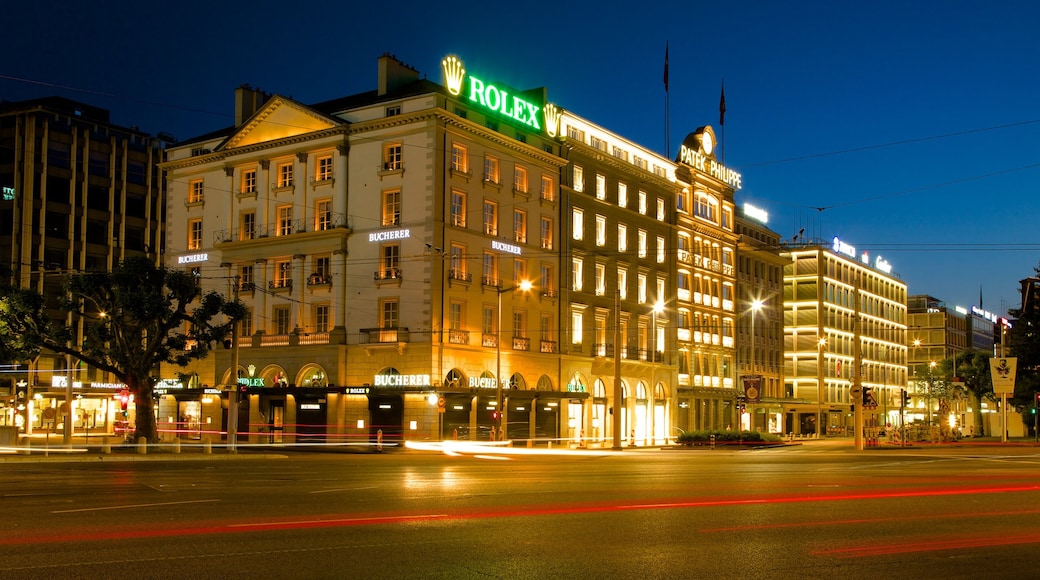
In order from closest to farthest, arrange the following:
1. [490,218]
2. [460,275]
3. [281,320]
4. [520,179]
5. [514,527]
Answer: [514,527], [460,275], [490,218], [281,320], [520,179]

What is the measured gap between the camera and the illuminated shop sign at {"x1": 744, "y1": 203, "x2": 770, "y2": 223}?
101 m

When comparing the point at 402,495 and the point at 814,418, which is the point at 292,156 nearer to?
the point at 402,495

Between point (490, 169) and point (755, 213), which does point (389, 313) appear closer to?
point (490, 169)

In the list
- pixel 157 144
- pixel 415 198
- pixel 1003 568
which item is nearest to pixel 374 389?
pixel 415 198

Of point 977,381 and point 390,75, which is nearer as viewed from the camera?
point 390,75

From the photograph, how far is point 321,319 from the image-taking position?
5975 cm

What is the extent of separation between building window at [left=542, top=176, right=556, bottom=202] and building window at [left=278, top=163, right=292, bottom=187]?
51.2ft

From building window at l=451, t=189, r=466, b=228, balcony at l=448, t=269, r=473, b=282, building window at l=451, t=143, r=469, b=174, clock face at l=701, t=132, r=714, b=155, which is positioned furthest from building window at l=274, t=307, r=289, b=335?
→ clock face at l=701, t=132, r=714, b=155

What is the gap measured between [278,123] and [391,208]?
A: 391 inches

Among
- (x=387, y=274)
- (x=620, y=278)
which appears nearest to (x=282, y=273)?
(x=387, y=274)

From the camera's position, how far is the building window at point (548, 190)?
65000 millimetres

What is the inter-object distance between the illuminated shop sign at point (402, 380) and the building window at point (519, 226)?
11.7 meters

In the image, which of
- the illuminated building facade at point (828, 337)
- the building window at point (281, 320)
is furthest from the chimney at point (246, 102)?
the illuminated building facade at point (828, 337)

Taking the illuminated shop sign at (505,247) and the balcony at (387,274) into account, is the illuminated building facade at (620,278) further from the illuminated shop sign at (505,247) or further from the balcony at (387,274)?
the balcony at (387,274)
